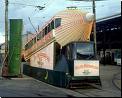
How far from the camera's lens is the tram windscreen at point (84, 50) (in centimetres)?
2625

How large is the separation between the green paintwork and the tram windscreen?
12.5m

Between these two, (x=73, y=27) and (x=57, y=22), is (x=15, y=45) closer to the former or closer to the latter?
(x=57, y=22)

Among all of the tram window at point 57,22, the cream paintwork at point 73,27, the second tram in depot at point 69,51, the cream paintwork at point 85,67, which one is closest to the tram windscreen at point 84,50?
the second tram in depot at point 69,51

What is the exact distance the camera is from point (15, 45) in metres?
37.9

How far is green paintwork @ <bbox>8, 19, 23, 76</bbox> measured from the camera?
124 ft

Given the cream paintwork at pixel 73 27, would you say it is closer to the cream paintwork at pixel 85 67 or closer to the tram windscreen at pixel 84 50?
the tram windscreen at pixel 84 50

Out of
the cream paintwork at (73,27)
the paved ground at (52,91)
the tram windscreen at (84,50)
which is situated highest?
the cream paintwork at (73,27)

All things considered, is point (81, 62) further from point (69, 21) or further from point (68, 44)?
point (69, 21)

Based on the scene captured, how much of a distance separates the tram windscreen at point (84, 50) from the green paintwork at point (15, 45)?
492 inches

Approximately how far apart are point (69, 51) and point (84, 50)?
1.12 metres

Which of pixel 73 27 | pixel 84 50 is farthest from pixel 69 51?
pixel 73 27

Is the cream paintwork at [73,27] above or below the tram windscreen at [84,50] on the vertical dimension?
above

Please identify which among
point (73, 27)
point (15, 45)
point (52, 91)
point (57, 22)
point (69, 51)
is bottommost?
point (52, 91)

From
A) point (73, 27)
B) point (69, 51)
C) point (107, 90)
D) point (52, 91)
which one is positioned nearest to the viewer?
point (52, 91)
